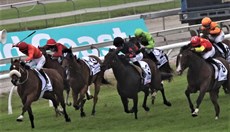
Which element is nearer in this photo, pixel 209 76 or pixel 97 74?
pixel 209 76

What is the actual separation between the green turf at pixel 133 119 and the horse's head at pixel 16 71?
0.94 m

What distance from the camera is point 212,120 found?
1288 cm

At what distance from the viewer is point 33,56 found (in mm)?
14844

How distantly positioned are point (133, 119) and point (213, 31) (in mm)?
2825

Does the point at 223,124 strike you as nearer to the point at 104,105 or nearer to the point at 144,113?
the point at 144,113

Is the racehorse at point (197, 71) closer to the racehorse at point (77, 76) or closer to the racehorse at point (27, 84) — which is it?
the racehorse at point (77, 76)

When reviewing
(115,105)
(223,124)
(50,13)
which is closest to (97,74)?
(115,105)

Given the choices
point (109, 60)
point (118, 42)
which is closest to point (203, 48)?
point (109, 60)

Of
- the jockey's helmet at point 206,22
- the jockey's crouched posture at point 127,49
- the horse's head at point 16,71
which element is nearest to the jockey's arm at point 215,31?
the jockey's helmet at point 206,22

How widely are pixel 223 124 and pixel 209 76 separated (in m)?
1.25

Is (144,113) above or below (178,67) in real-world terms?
below

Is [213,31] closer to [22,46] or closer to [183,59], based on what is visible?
[183,59]

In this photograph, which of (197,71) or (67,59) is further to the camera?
(67,59)

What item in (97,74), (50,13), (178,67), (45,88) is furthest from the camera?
(50,13)
